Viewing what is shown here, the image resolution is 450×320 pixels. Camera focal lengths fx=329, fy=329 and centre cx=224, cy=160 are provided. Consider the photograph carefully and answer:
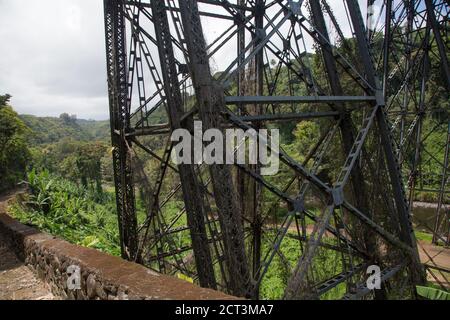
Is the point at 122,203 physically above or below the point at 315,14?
below

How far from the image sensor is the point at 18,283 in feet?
14.3

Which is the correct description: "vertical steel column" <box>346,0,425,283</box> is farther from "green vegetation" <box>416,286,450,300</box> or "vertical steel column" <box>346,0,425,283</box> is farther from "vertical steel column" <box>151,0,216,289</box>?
"vertical steel column" <box>151,0,216,289</box>

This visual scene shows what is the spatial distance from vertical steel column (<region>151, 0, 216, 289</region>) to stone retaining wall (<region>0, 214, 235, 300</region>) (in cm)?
99

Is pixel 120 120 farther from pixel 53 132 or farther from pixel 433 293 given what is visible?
pixel 53 132

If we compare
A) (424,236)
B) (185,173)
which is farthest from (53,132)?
(185,173)

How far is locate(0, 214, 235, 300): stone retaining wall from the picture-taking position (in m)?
2.18

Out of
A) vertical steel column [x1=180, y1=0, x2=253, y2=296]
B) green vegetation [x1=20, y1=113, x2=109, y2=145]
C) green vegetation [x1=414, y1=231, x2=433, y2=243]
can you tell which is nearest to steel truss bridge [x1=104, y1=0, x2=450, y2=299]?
vertical steel column [x1=180, y1=0, x2=253, y2=296]

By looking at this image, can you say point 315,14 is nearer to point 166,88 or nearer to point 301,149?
point 166,88

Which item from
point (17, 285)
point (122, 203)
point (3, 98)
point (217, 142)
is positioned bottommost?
point (17, 285)

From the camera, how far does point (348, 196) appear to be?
190 inches

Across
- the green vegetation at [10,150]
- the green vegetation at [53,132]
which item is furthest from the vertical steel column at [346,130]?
the green vegetation at [53,132]

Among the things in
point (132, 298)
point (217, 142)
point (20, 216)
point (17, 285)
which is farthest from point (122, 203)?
point (20, 216)

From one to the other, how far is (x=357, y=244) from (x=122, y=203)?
3.61 m

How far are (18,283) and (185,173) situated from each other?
2.79m
